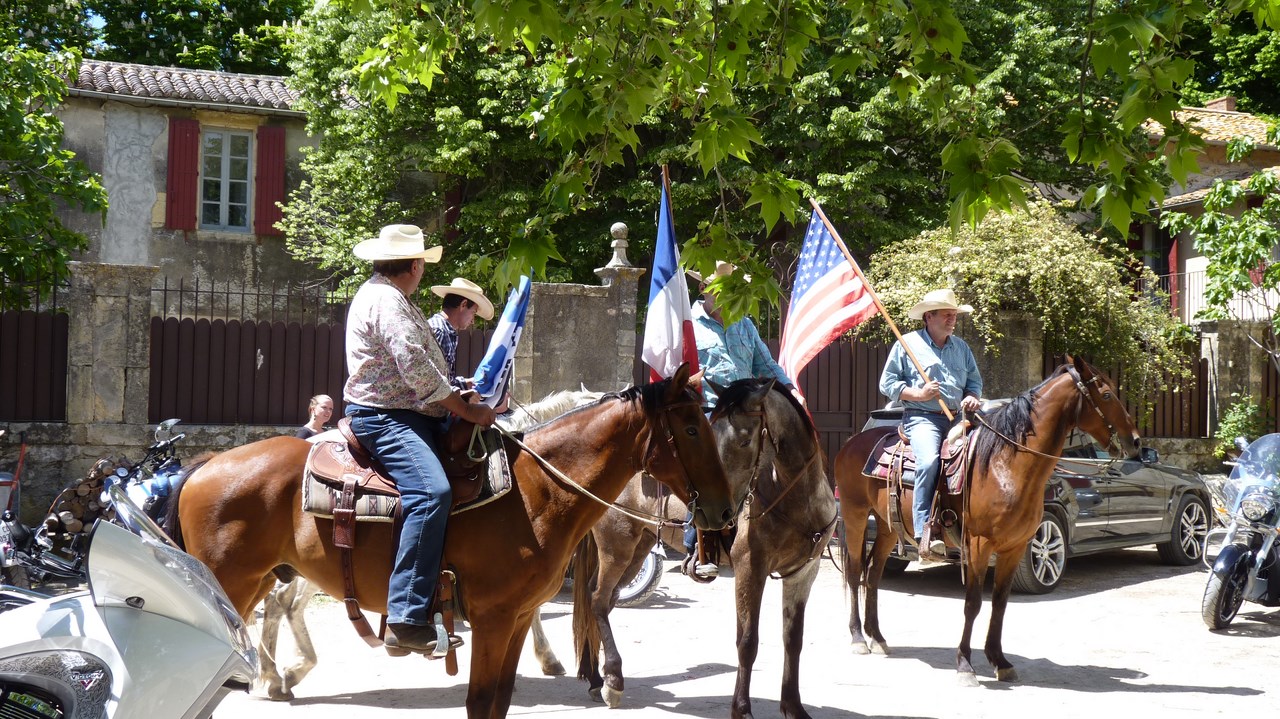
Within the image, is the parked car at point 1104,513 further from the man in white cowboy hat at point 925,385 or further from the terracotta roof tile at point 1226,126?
the terracotta roof tile at point 1226,126

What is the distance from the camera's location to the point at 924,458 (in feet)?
27.8

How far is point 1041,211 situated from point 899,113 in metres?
5.20

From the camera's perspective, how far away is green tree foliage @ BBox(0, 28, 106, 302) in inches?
484

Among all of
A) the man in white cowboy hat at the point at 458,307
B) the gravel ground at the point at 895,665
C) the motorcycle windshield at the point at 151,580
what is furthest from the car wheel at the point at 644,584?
the motorcycle windshield at the point at 151,580

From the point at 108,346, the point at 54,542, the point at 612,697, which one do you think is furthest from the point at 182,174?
the point at 612,697

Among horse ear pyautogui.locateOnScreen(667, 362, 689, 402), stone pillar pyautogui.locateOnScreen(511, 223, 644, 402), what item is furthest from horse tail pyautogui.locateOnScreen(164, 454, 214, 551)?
stone pillar pyautogui.locateOnScreen(511, 223, 644, 402)

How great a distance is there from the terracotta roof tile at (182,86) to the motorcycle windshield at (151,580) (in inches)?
766

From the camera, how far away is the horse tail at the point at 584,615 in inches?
281

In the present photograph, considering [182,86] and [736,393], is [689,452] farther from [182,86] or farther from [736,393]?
[182,86]

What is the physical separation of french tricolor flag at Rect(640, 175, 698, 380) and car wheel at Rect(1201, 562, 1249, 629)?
5.09 meters

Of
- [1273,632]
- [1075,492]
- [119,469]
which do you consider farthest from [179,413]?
[1273,632]

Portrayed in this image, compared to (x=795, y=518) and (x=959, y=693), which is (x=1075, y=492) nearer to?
(x=959, y=693)

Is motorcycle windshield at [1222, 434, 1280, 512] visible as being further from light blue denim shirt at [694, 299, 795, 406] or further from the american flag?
light blue denim shirt at [694, 299, 795, 406]

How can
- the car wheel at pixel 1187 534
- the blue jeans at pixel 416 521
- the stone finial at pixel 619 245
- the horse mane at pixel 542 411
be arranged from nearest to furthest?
the blue jeans at pixel 416 521 < the horse mane at pixel 542 411 < the car wheel at pixel 1187 534 < the stone finial at pixel 619 245
